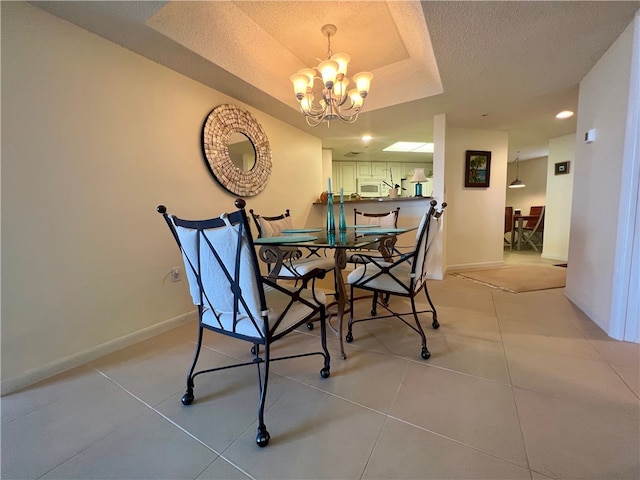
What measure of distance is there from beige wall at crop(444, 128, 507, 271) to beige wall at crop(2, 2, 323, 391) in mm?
3249

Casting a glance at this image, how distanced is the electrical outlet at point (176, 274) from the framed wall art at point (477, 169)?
12.2 feet

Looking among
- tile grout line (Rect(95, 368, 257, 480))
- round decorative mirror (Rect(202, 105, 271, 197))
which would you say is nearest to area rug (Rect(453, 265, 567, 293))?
round decorative mirror (Rect(202, 105, 271, 197))

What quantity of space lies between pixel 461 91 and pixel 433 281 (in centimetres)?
205

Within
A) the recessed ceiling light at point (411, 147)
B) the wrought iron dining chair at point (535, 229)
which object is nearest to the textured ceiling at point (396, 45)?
the recessed ceiling light at point (411, 147)

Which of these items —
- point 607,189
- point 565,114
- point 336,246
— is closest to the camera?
point 336,246

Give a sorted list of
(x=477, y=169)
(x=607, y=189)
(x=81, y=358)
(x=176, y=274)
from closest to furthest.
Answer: (x=81, y=358), (x=607, y=189), (x=176, y=274), (x=477, y=169)

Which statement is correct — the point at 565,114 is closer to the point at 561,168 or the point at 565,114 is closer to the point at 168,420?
the point at 561,168

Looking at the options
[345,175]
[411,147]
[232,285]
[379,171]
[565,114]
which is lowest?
[232,285]

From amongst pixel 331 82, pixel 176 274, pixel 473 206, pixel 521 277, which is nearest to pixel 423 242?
pixel 331 82

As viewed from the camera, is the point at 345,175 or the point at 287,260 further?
the point at 345,175

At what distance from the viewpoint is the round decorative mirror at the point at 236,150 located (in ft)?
7.57

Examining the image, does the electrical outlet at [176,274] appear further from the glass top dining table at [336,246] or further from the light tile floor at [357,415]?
the glass top dining table at [336,246]

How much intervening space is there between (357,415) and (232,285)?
0.77m

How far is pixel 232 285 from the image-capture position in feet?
3.48
